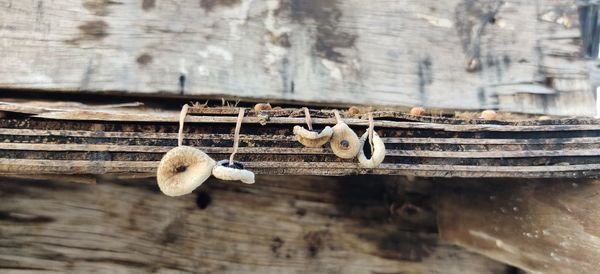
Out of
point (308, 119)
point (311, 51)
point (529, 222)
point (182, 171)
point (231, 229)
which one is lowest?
point (231, 229)

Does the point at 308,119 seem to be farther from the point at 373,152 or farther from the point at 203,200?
the point at 203,200

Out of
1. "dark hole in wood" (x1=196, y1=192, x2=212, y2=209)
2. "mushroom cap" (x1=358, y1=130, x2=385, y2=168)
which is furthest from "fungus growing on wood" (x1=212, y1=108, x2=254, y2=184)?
"dark hole in wood" (x1=196, y1=192, x2=212, y2=209)

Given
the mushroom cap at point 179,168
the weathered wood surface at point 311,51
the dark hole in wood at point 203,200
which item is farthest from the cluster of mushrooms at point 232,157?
the dark hole in wood at point 203,200

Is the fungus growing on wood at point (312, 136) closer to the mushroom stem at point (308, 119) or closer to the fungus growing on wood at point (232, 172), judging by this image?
the mushroom stem at point (308, 119)

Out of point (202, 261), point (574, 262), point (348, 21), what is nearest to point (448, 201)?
point (574, 262)

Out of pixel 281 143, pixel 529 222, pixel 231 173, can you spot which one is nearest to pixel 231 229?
pixel 281 143

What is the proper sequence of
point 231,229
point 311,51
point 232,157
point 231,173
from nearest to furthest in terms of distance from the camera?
point 231,173 → point 232,157 → point 311,51 → point 231,229
